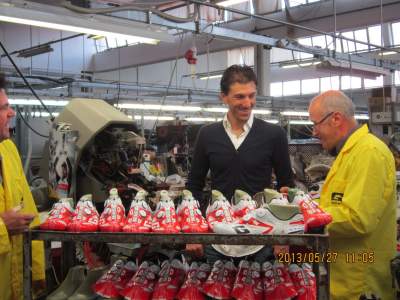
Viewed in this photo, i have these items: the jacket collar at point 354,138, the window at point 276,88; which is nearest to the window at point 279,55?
the window at point 276,88

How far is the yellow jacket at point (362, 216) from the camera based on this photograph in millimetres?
1899

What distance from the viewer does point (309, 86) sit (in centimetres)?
1798

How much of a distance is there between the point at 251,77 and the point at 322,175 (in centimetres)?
256

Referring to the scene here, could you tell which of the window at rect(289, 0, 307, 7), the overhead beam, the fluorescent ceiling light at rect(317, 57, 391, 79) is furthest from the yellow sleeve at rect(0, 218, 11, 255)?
the window at rect(289, 0, 307, 7)

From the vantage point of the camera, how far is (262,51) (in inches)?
418

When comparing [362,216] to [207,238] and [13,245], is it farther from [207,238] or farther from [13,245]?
[13,245]

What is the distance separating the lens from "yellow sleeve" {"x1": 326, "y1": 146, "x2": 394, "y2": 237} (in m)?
1.88

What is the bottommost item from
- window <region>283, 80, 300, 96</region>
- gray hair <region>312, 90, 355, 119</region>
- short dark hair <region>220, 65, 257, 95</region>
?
gray hair <region>312, 90, 355, 119</region>

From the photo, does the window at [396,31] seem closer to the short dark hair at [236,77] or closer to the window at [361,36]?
the window at [361,36]

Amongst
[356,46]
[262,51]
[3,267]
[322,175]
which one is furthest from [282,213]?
[356,46]

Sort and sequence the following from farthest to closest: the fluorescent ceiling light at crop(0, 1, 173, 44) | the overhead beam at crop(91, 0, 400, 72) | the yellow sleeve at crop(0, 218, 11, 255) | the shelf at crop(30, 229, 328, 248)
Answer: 1. the overhead beam at crop(91, 0, 400, 72)
2. the fluorescent ceiling light at crop(0, 1, 173, 44)
3. the yellow sleeve at crop(0, 218, 11, 255)
4. the shelf at crop(30, 229, 328, 248)

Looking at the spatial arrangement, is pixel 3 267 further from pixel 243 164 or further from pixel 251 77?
pixel 251 77

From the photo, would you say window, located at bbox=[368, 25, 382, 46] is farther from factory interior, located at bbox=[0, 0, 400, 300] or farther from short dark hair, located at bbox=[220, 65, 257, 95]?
short dark hair, located at bbox=[220, 65, 257, 95]

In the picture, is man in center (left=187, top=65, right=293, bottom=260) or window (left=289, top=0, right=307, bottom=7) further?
window (left=289, top=0, right=307, bottom=7)
